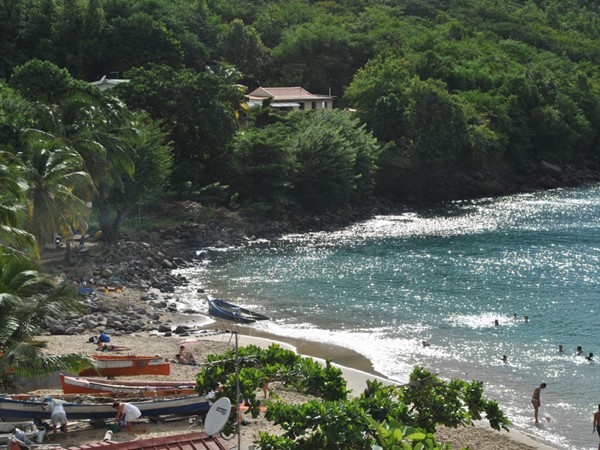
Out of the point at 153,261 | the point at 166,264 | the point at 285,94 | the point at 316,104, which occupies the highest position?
the point at 285,94

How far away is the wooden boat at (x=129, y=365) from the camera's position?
99.0 ft

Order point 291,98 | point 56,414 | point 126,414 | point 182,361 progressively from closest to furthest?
point 56,414, point 126,414, point 182,361, point 291,98

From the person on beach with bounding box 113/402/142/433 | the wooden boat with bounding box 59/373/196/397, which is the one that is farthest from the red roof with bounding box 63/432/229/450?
the wooden boat with bounding box 59/373/196/397

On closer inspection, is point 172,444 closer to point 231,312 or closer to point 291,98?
point 231,312

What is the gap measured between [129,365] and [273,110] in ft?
157

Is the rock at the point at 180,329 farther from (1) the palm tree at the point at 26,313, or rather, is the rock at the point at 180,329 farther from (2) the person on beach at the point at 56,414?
(1) the palm tree at the point at 26,313

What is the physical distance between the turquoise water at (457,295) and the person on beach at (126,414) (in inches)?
447

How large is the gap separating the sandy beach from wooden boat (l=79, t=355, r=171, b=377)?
486 mm

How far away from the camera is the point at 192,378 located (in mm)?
30375

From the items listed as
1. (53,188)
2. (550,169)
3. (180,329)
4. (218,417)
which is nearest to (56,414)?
(218,417)

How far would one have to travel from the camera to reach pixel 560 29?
149 metres

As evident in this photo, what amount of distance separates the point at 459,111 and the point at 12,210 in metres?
58.2

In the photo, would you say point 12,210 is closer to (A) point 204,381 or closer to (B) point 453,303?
(A) point 204,381

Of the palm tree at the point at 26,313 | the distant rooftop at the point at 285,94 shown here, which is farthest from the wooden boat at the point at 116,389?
the distant rooftop at the point at 285,94
